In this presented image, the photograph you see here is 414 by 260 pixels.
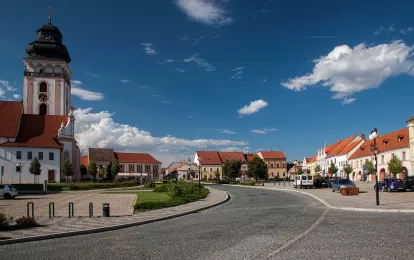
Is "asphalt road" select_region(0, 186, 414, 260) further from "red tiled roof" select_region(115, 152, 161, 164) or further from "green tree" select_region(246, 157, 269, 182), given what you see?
"red tiled roof" select_region(115, 152, 161, 164)

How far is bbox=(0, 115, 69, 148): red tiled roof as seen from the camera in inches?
2731

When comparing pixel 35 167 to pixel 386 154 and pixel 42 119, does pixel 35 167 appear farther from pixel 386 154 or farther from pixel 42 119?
pixel 386 154

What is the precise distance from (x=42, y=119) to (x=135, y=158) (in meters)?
48.5

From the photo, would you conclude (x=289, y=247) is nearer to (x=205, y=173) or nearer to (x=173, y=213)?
(x=173, y=213)

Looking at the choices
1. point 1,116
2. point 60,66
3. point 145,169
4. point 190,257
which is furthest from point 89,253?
point 145,169

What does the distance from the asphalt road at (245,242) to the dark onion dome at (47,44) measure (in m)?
76.1

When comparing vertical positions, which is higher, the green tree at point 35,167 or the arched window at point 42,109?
the arched window at point 42,109

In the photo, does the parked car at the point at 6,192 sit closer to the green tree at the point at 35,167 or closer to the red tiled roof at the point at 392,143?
the green tree at the point at 35,167

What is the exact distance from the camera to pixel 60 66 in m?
81.9

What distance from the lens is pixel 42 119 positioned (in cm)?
7619

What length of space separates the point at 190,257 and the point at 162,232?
15.3 ft

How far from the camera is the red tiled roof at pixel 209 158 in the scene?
127m

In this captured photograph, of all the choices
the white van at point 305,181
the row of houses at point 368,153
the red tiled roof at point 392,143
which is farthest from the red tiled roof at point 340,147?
the white van at point 305,181

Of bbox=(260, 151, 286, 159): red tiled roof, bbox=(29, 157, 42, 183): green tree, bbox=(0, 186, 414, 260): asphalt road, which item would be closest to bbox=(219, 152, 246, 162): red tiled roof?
bbox=(260, 151, 286, 159): red tiled roof
